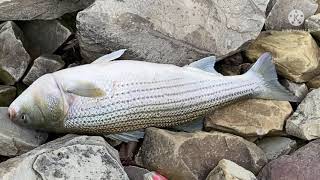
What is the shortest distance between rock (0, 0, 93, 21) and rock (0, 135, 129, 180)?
127 centimetres

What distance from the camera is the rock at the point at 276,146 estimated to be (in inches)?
214

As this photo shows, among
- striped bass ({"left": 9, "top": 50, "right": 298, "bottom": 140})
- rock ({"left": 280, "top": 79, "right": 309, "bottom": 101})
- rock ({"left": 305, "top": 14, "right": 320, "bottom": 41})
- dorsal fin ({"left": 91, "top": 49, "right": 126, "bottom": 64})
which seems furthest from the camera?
rock ({"left": 305, "top": 14, "right": 320, "bottom": 41})

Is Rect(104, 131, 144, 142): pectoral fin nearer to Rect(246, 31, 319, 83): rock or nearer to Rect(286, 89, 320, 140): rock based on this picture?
Rect(286, 89, 320, 140): rock

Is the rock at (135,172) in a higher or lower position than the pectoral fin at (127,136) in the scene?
lower

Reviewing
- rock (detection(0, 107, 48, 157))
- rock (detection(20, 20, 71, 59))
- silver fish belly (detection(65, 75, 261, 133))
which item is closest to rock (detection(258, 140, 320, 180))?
silver fish belly (detection(65, 75, 261, 133))

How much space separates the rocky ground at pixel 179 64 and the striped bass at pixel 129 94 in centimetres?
12

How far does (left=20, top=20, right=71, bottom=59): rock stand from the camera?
18.3ft

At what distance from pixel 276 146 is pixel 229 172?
837 mm

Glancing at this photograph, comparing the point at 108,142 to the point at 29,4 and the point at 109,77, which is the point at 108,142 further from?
the point at 29,4

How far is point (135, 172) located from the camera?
4945 millimetres

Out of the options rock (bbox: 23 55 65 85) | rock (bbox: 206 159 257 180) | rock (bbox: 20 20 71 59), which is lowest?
rock (bbox: 206 159 257 180)

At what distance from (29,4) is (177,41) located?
1.22 metres

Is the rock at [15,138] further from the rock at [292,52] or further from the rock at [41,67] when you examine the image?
the rock at [292,52]

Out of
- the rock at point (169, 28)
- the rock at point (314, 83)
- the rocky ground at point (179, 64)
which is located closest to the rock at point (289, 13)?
the rocky ground at point (179, 64)
